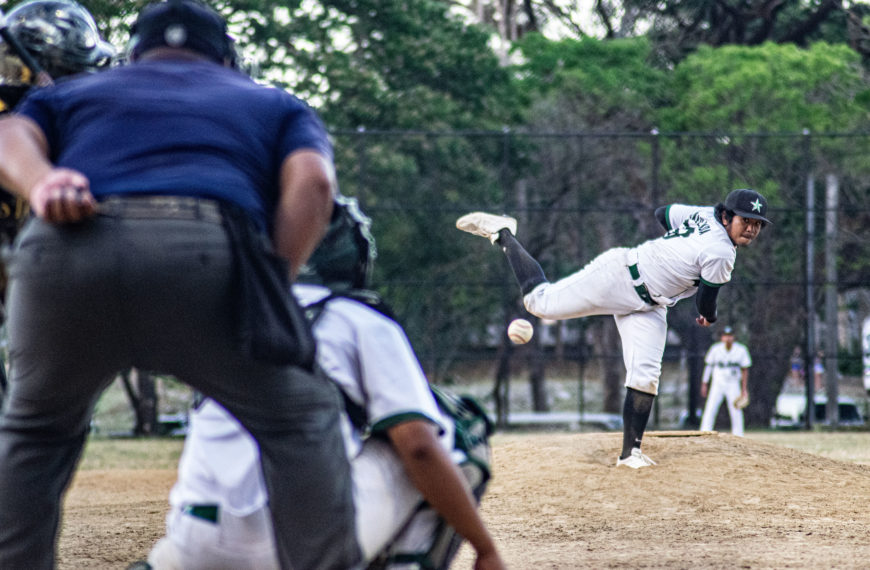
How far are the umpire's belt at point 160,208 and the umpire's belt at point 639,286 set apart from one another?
583cm

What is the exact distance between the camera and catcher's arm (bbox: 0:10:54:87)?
14.4 ft

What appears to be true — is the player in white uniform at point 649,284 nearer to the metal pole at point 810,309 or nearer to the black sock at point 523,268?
the black sock at point 523,268

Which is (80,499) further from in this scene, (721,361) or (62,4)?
(721,361)

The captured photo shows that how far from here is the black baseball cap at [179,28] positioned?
9.62ft

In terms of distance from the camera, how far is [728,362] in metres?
16.0

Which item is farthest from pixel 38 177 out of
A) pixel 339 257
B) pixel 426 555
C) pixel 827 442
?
pixel 827 442

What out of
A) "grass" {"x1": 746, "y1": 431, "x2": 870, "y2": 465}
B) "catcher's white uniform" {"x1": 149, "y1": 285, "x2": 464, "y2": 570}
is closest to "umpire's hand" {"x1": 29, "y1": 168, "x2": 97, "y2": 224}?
"catcher's white uniform" {"x1": 149, "y1": 285, "x2": 464, "y2": 570}

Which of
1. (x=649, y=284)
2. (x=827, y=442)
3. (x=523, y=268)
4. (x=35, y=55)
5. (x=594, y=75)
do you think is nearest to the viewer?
(x=35, y=55)

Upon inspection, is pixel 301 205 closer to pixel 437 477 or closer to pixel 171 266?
pixel 171 266

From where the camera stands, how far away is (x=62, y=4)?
499 cm

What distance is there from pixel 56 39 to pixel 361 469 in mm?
2628

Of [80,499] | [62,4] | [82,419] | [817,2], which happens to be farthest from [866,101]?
[82,419]

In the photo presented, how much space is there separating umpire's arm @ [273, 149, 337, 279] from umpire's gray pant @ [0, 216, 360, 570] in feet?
0.61

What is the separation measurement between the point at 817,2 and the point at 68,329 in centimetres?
3101
